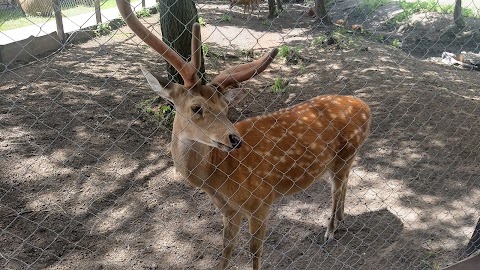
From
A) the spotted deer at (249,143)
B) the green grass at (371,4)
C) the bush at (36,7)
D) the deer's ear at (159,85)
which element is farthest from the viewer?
the green grass at (371,4)

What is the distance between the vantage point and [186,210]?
156 inches

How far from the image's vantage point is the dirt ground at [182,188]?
11.0ft

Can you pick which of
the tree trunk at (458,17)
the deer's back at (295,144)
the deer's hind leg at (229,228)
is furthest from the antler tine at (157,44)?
the tree trunk at (458,17)

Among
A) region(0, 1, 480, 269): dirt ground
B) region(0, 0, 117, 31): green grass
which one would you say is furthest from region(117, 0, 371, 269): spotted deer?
region(0, 0, 117, 31): green grass

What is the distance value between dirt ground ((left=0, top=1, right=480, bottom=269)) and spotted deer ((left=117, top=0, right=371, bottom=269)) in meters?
0.29

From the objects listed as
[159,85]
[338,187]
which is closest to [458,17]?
[338,187]

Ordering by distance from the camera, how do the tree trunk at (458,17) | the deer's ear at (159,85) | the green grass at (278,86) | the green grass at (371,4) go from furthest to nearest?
1. the green grass at (371,4)
2. the tree trunk at (458,17)
3. the green grass at (278,86)
4. the deer's ear at (159,85)

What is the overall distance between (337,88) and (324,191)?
250 cm

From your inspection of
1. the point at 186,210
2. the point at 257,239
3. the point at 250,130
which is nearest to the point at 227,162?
the point at 250,130

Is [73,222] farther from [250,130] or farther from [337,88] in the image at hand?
[337,88]

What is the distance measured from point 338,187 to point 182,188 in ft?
4.86

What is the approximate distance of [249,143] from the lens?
310 cm

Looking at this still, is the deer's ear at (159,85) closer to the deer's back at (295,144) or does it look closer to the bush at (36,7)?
the deer's back at (295,144)

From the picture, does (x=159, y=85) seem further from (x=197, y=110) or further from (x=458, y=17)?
(x=458, y=17)
